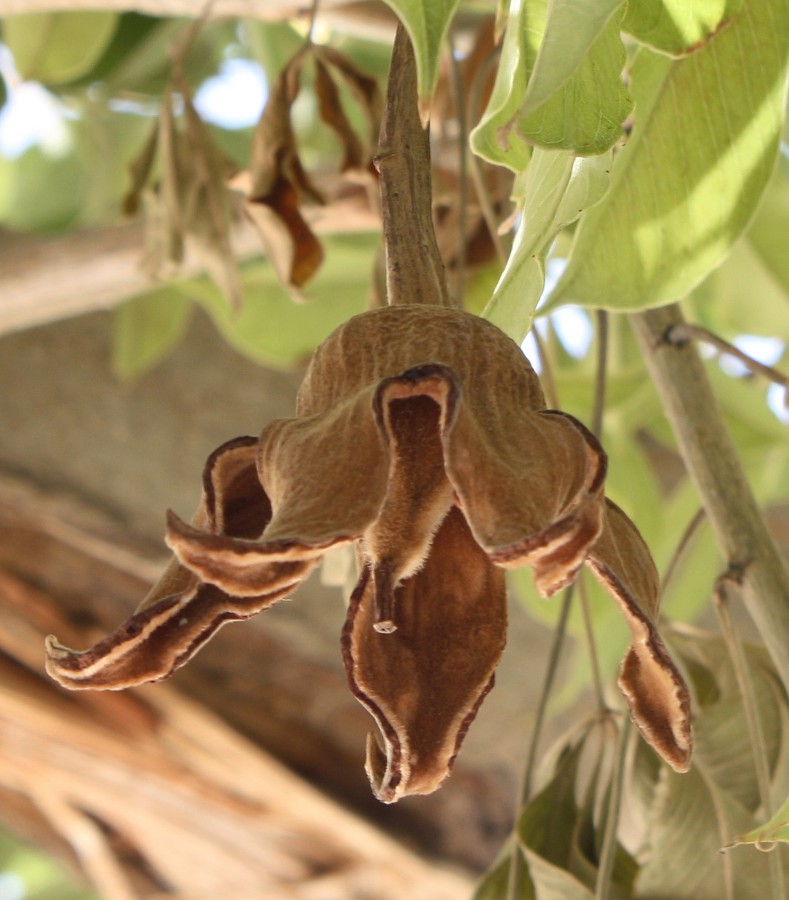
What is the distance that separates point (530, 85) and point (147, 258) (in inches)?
16.7

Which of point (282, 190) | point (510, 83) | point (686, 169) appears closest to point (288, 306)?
point (282, 190)

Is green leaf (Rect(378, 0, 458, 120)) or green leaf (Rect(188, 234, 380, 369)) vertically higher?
green leaf (Rect(188, 234, 380, 369))

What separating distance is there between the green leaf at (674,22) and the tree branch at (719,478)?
5.3 inches

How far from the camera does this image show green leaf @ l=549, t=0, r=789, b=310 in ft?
1.32

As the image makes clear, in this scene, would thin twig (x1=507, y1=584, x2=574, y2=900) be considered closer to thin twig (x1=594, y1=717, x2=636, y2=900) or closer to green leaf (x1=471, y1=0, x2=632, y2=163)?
thin twig (x1=594, y1=717, x2=636, y2=900)

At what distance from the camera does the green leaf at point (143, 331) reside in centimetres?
105

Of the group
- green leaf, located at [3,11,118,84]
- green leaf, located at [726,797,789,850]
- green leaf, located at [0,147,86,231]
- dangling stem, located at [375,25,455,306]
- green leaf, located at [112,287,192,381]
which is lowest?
green leaf, located at [726,797,789,850]

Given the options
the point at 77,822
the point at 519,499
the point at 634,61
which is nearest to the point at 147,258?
the point at 634,61

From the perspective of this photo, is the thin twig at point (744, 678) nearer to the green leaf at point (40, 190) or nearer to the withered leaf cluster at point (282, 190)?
the withered leaf cluster at point (282, 190)

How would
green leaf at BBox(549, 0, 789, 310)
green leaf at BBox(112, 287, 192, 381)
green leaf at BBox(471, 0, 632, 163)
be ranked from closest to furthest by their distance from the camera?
green leaf at BBox(471, 0, 632, 163) → green leaf at BBox(549, 0, 789, 310) → green leaf at BBox(112, 287, 192, 381)

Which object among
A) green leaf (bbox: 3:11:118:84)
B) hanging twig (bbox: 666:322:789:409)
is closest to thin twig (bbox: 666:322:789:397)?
hanging twig (bbox: 666:322:789:409)

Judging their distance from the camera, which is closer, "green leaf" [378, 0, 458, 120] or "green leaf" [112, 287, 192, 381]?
"green leaf" [378, 0, 458, 120]

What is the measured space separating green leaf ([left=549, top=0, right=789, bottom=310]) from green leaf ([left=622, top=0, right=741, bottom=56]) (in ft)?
0.14

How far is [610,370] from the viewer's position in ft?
2.96
